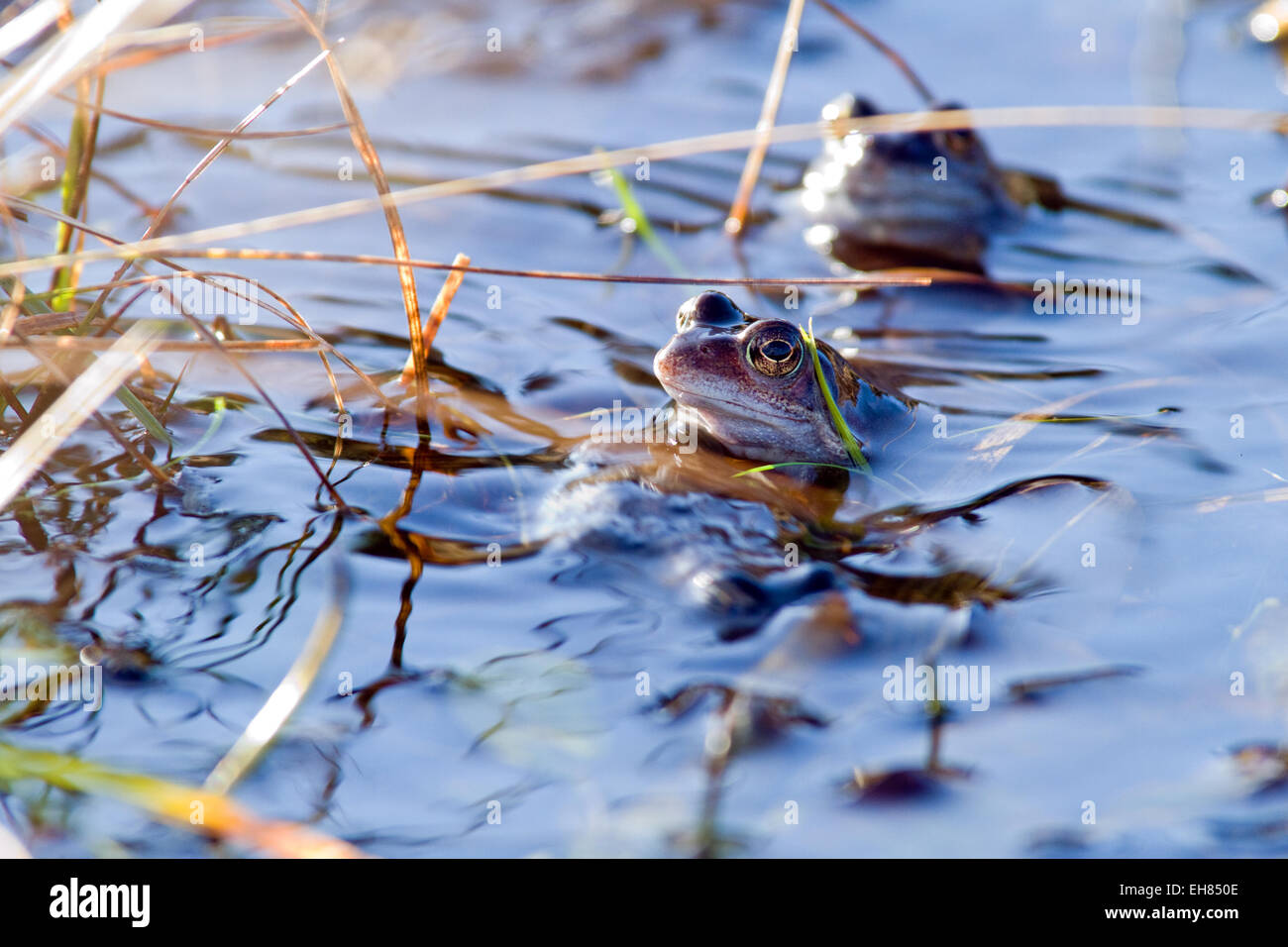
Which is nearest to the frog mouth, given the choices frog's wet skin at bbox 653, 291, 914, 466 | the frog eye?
frog's wet skin at bbox 653, 291, 914, 466

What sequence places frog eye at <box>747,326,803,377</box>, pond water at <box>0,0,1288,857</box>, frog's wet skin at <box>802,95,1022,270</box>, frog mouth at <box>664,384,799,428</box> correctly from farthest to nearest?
1. frog's wet skin at <box>802,95,1022,270</box>
2. frog mouth at <box>664,384,799,428</box>
3. frog eye at <box>747,326,803,377</box>
4. pond water at <box>0,0,1288,857</box>

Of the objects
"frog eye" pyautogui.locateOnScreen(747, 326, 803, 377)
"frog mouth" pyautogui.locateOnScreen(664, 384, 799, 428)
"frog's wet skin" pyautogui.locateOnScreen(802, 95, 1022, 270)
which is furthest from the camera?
"frog's wet skin" pyautogui.locateOnScreen(802, 95, 1022, 270)

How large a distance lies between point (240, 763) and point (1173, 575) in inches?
107

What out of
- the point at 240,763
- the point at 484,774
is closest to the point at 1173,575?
the point at 484,774

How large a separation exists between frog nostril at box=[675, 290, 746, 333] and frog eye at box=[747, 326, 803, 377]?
0.17m

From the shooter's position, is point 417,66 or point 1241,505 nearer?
point 1241,505

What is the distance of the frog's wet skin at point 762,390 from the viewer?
147 inches

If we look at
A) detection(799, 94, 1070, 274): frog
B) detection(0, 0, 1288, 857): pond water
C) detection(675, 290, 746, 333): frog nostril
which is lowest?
detection(0, 0, 1288, 857): pond water

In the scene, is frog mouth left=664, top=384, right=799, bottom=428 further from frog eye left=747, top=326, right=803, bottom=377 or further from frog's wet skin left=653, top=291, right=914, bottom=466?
frog eye left=747, top=326, right=803, bottom=377

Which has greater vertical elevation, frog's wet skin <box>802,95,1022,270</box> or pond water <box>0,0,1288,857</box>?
frog's wet skin <box>802,95,1022,270</box>

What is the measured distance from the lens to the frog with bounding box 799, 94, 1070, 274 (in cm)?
630

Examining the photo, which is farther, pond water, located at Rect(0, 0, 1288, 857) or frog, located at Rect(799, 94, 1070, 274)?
frog, located at Rect(799, 94, 1070, 274)
